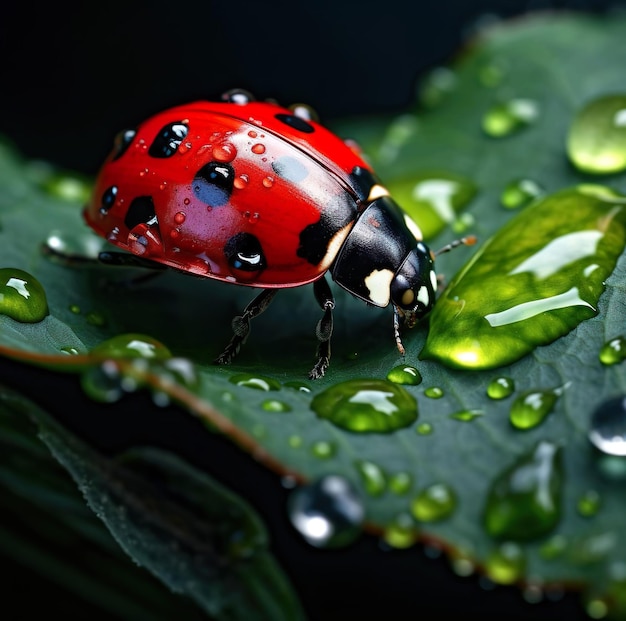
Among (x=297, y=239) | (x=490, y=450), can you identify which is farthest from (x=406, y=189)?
(x=490, y=450)

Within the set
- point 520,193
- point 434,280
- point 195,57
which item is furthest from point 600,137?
point 195,57

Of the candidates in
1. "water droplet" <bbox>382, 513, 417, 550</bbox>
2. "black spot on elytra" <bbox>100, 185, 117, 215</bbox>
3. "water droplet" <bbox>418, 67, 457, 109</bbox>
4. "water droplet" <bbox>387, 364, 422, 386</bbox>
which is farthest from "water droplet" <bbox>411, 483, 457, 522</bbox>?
"water droplet" <bbox>418, 67, 457, 109</bbox>

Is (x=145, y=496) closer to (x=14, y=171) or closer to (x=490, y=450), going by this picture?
(x=490, y=450)

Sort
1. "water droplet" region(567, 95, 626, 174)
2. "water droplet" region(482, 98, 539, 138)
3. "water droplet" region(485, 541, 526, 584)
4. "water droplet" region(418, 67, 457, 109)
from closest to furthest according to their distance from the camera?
1. "water droplet" region(485, 541, 526, 584)
2. "water droplet" region(567, 95, 626, 174)
3. "water droplet" region(482, 98, 539, 138)
4. "water droplet" region(418, 67, 457, 109)

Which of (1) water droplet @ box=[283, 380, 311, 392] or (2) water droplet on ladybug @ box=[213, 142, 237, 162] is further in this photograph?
(2) water droplet on ladybug @ box=[213, 142, 237, 162]

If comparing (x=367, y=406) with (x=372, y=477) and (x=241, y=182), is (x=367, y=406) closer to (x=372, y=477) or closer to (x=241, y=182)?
(x=372, y=477)

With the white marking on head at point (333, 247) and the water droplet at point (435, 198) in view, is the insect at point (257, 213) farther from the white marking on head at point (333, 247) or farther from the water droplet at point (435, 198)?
the water droplet at point (435, 198)

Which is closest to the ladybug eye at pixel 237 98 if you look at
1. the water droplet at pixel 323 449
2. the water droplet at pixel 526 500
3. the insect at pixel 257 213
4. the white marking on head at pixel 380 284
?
the insect at pixel 257 213

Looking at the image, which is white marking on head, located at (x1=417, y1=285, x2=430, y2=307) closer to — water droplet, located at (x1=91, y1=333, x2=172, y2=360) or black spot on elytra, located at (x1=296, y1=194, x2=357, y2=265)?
black spot on elytra, located at (x1=296, y1=194, x2=357, y2=265)
